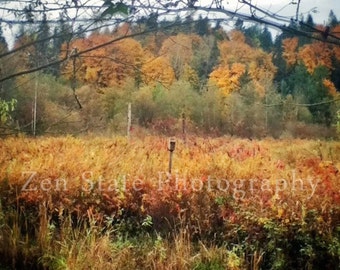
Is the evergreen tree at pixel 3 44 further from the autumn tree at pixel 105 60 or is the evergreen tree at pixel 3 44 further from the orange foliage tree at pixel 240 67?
the orange foliage tree at pixel 240 67

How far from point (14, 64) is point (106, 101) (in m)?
2.34

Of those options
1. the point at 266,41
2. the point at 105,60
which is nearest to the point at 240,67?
the point at 266,41

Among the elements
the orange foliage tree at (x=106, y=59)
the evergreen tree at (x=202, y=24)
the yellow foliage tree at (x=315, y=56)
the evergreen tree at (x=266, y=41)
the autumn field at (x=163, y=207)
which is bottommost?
the autumn field at (x=163, y=207)

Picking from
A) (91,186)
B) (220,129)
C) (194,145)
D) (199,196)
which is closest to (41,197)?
(91,186)

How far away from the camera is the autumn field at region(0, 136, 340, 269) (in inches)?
86.0

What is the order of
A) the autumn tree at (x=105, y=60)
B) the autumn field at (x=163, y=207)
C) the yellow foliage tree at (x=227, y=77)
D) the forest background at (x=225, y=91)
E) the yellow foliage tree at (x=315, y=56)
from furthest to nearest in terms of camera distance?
the yellow foliage tree at (x=227, y=77), the yellow foliage tree at (x=315, y=56), the forest background at (x=225, y=91), the autumn field at (x=163, y=207), the autumn tree at (x=105, y=60)

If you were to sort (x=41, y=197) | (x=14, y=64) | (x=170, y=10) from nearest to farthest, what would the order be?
(x=170, y=10) < (x=14, y=64) < (x=41, y=197)

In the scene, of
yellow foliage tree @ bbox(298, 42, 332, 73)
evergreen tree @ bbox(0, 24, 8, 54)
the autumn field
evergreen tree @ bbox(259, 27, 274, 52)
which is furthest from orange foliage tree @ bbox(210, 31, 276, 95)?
evergreen tree @ bbox(0, 24, 8, 54)

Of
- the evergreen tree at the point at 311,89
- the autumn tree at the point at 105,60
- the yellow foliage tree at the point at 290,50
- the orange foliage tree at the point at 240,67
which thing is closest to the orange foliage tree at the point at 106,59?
the autumn tree at the point at 105,60

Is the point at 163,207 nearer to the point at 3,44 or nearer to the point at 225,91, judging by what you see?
the point at 225,91

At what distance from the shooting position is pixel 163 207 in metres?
2.90

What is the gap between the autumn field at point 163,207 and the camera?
7.17ft

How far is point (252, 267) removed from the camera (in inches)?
86.4

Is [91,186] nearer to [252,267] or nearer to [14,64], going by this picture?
[252,267]
